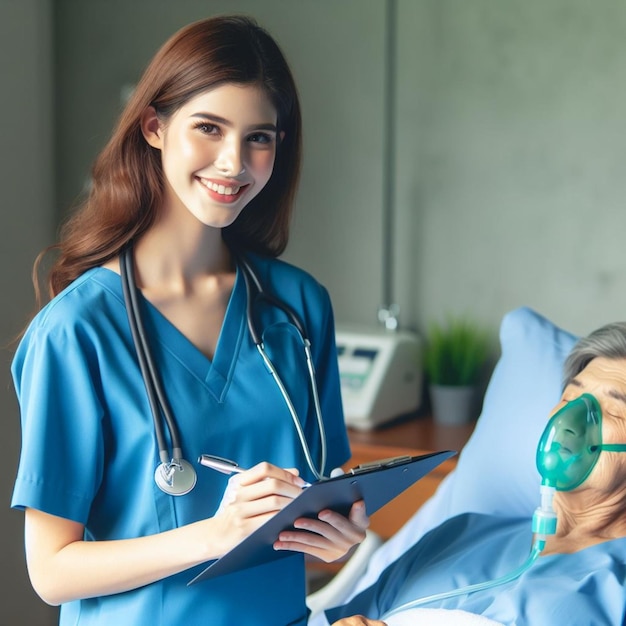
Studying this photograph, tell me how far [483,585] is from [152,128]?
88cm

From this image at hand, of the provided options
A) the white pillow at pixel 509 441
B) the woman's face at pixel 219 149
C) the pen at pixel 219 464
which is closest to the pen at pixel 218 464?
the pen at pixel 219 464

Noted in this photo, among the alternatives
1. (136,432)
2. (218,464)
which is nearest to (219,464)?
(218,464)

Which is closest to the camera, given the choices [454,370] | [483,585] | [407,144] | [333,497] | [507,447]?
[333,497]

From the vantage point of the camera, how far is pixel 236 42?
143 centimetres

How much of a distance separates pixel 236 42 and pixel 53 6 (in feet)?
6.22

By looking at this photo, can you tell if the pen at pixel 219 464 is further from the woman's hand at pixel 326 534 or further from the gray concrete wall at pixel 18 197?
the gray concrete wall at pixel 18 197

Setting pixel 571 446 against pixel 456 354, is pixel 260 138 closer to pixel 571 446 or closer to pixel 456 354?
pixel 571 446

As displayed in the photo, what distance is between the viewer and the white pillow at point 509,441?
192 cm

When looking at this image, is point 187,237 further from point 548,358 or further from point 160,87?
point 548,358

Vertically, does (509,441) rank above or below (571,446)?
below

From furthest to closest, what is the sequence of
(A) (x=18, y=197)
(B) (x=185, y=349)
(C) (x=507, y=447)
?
A: (A) (x=18, y=197) < (C) (x=507, y=447) < (B) (x=185, y=349)

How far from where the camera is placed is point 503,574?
5.48 feet

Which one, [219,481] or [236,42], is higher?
[236,42]

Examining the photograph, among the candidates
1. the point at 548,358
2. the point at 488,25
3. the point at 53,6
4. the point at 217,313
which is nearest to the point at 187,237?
the point at 217,313
